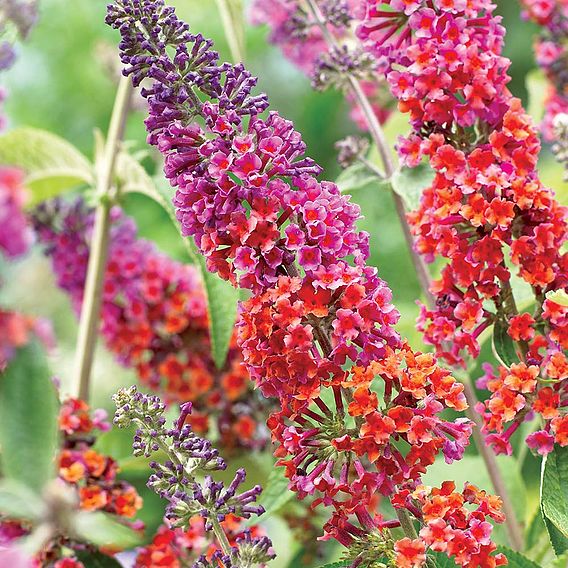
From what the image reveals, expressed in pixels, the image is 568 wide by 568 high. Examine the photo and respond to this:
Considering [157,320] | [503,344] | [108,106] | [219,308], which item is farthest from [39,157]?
[108,106]

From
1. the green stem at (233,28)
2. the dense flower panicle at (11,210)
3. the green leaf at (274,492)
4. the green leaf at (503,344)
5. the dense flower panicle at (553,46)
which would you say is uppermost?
the dense flower panicle at (553,46)

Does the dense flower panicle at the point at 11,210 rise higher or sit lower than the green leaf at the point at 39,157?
lower

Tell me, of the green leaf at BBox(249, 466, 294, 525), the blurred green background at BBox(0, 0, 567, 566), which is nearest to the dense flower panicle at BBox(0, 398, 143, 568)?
the green leaf at BBox(249, 466, 294, 525)

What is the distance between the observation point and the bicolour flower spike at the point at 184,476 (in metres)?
0.55

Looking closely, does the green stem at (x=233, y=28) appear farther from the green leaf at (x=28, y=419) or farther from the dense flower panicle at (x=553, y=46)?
the green leaf at (x=28, y=419)

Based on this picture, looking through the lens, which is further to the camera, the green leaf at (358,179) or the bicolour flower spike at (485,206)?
the green leaf at (358,179)

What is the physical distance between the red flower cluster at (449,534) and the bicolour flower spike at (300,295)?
0.06 ft

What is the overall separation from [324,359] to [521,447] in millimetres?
525

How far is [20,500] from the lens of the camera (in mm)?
311

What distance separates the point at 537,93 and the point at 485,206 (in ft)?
2.11

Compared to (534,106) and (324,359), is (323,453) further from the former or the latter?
(534,106)

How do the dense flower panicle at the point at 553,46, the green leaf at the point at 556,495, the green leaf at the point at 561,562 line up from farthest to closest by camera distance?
1. the dense flower panicle at the point at 553,46
2. the green leaf at the point at 556,495
3. the green leaf at the point at 561,562

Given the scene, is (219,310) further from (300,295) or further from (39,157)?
(39,157)

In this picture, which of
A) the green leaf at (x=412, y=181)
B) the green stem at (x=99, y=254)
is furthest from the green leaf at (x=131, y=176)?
the green leaf at (x=412, y=181)
